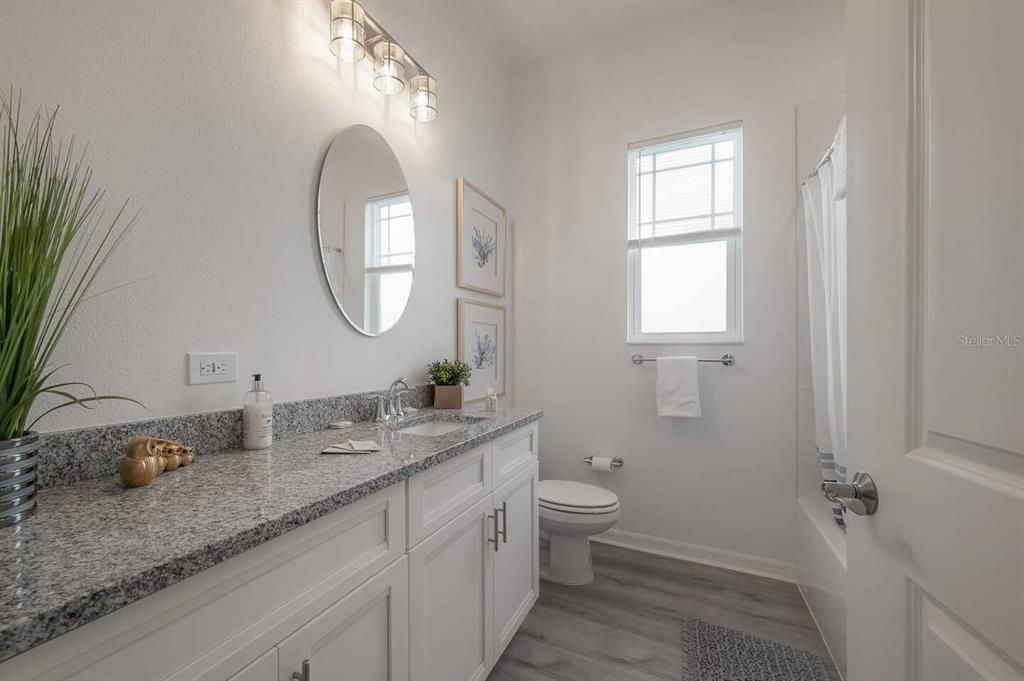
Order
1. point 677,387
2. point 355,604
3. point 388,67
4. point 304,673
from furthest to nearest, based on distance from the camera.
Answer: point 677,387, point 388,67, point 355,604, point 304,673

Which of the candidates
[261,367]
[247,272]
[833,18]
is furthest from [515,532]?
[833,18]

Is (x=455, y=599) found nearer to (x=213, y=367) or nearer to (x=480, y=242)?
(x=213, y=367)

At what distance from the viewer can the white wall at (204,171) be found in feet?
2.94

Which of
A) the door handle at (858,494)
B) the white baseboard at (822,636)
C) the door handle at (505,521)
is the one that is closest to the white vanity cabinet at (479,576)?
the door handle at (505,521)

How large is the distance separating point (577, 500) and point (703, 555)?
2.79ft

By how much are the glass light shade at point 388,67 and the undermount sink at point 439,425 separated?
1.30m

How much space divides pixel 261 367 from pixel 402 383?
59 centimetres

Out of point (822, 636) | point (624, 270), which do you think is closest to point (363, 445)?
point (624, 270)

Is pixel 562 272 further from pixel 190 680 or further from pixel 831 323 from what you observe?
pixel 190 680

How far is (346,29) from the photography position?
141 centimetres

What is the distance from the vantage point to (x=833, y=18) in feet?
6.73

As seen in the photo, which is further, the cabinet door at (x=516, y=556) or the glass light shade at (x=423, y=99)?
the glass light shade at (x=423, y=99)

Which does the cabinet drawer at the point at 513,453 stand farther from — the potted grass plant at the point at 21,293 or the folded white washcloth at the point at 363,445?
the potted grass plant at the point at 21,293

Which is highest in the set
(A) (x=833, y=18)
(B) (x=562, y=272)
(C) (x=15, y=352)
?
(A) (x=833, y=18)
